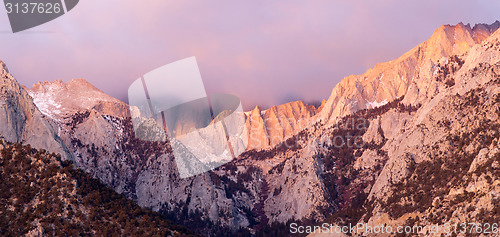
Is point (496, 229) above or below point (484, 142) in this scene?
below

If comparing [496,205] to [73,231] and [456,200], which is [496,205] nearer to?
[456,200]

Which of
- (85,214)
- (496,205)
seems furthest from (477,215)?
(85,214)

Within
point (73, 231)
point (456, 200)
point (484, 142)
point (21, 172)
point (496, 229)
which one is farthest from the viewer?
point (484, 142)

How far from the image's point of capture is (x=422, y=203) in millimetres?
166500

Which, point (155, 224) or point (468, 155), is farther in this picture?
point (468, 155)

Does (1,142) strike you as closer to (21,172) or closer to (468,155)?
(21,172)

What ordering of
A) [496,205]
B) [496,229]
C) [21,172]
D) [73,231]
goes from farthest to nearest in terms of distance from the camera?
[496,205]
[496,229]
[21,172]
[73,231]

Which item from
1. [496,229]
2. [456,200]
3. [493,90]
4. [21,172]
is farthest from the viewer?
[493,90]

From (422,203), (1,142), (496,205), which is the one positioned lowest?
(422,203)

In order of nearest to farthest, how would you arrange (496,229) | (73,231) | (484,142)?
(73,231) → (496,229) → (484,142)

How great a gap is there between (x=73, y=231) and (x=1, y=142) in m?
31.5

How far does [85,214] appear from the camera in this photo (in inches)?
3349

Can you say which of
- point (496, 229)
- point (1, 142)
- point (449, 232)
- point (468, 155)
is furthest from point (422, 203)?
point (1, 142)

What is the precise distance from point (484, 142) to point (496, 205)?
4988cm
